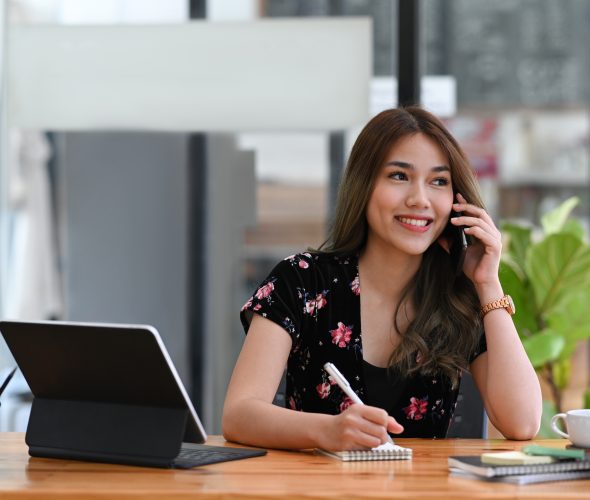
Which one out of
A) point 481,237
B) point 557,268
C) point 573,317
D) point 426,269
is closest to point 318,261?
point 426,269

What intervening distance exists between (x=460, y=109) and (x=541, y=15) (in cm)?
70

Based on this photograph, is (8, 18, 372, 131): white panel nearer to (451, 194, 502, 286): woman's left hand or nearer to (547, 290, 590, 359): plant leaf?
(547, 290, 590, 359): plant leaf

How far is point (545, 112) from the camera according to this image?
5.80 meters

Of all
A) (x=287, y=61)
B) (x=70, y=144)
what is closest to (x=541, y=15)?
(x=287, y=61)

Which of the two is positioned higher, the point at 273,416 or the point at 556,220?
the point at 556,220

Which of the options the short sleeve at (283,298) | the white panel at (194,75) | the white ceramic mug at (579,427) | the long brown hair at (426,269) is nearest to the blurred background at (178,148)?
the white panel at (194,75)

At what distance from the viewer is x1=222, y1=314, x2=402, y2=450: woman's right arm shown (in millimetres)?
1611

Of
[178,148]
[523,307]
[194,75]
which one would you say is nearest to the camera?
[523,307]

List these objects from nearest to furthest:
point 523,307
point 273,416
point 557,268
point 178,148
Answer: point 273,416, point 557,268, point 523,307, point 178,148

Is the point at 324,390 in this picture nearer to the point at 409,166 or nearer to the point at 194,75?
the point at 409,166

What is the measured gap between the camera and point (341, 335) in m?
2.13

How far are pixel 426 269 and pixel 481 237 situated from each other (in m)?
0.16

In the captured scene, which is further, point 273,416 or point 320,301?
point 320,301

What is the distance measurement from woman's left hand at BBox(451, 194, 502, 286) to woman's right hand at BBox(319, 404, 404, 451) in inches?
22.1
